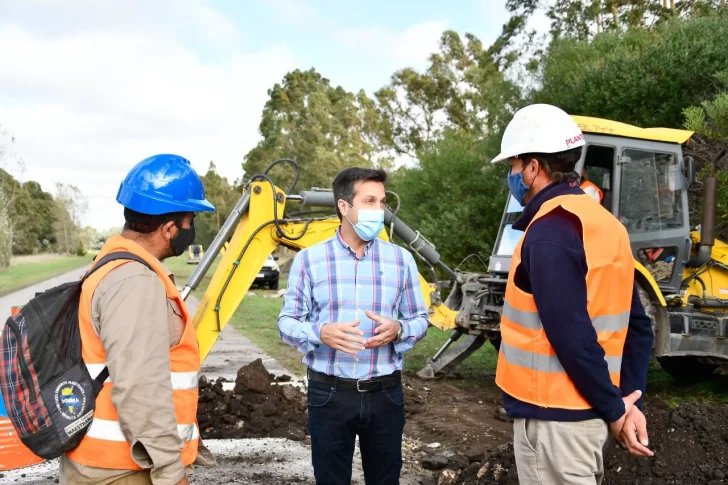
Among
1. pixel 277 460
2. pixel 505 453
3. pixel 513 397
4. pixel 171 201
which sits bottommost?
pixel 277 460

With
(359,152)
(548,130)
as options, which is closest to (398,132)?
(359,152)

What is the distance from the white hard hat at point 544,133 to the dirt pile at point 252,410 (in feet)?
14.4

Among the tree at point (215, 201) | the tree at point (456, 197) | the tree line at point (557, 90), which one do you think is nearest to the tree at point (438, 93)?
the tree line at point (557, 90)

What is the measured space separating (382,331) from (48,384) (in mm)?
1478

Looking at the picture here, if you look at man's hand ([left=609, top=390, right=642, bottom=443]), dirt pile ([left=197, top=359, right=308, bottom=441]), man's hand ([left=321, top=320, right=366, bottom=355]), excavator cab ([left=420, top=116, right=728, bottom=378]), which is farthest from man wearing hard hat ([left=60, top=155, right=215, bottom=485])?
excavator cab ([left=420, top=116, right=728, bottom=378])

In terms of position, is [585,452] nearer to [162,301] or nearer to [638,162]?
[162,301]

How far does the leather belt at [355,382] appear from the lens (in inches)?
122

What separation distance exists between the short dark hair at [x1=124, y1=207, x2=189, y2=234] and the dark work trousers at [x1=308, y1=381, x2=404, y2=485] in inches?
48.0

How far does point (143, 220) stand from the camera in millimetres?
2346

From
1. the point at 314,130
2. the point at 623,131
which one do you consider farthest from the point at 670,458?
the point at 314,130

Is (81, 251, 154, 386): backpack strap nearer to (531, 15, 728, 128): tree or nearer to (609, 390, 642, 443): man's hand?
(609, 390, 642, 443): man's hand

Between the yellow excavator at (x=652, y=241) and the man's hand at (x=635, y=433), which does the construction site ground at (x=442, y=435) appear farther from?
the man's hand at (x=635, y=433)

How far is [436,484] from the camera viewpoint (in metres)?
4.86

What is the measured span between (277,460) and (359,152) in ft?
130
